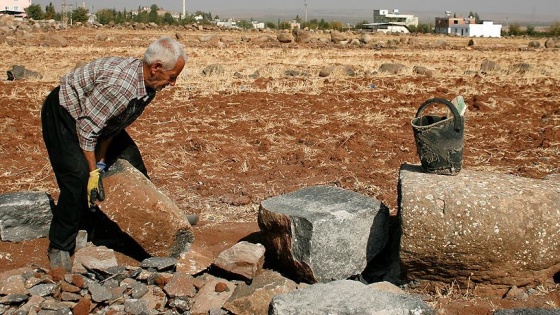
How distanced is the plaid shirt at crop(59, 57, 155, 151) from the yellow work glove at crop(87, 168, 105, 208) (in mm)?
261

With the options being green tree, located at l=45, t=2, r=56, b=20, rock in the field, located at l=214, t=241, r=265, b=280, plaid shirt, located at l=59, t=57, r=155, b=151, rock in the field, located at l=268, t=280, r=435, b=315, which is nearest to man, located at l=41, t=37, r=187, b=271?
plaid shirt, located at l=59, t=57, r=155, b=151

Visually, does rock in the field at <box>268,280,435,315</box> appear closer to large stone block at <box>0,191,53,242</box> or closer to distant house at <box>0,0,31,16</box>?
large stone block at <box>0,191,53,242</box>

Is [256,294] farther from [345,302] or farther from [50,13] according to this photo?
[50,13]

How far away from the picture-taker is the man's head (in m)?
4.38

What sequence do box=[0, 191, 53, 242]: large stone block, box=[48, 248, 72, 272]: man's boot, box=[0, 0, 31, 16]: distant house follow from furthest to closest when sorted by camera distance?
box=[0, 0, 31, 16]: distant house → box=[0, 191, 53, 242]: large stone block → box=[48, 248, 72, 272]: man's boot

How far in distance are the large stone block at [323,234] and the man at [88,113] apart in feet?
3.90

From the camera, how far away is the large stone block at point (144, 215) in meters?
4.85

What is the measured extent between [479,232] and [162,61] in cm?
234

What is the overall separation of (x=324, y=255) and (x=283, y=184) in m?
2.46

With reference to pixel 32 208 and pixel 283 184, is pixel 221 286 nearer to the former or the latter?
pixel 32 208

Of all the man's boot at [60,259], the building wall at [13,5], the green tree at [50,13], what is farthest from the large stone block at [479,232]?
the building wall at [13,5]

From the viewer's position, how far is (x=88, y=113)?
4.34 metres

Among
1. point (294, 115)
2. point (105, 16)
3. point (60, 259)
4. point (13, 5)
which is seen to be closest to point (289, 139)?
point (294, 115)

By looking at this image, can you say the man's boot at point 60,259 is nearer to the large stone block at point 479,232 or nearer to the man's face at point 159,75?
the man's face at point 159,75
